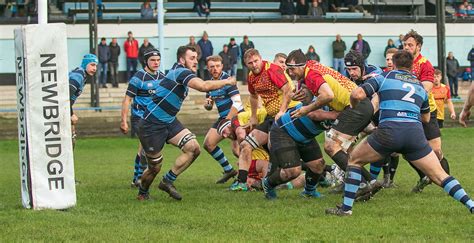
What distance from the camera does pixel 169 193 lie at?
47.3 feet

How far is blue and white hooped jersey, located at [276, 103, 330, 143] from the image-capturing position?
1360 cm

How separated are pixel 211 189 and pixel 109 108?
2246 cm

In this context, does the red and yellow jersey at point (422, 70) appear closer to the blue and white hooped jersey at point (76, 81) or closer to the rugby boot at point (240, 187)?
the rugby boot at point (240, 187)

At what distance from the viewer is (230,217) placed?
12.1m

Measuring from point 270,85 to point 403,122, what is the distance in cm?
387


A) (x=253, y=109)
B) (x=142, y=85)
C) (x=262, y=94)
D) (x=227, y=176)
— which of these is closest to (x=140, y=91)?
(x=142, y=85)

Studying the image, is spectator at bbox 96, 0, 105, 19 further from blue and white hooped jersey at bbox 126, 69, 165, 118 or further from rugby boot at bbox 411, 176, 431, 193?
rugby boot at bbox 411, 176, 431, 193

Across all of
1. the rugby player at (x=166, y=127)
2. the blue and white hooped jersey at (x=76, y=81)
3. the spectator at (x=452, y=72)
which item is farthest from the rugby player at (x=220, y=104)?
the spectator at (x=452, y=72)

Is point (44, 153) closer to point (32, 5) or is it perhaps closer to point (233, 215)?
point (233, 215)

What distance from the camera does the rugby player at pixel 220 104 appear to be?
16781 mm

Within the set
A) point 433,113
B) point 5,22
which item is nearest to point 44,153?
point 433,113

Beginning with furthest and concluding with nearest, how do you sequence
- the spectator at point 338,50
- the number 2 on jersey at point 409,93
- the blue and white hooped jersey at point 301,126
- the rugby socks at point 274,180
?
the spectator at point 338,50
the rugby socks at point 274,180
the blue and white hooped jersey at point 301,126
the number 2 on jersey at point 409,93

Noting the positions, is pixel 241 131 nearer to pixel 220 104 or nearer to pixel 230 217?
pixel 220 104

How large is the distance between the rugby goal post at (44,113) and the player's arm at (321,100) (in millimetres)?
3018
